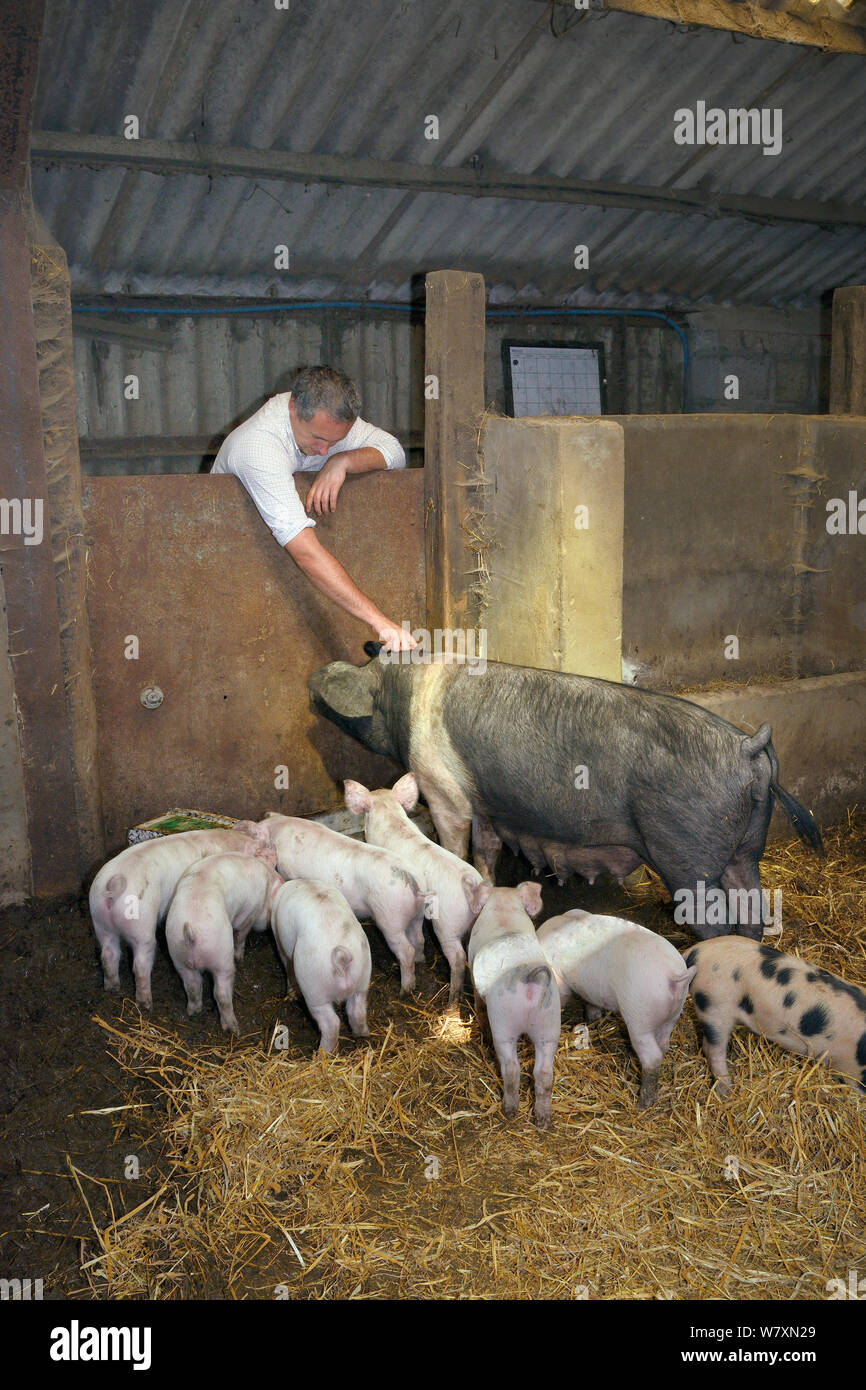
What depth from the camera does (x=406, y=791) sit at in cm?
412

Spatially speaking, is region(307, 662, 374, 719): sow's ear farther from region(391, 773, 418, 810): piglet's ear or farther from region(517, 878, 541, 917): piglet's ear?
region(517, 878, 541, 917): piglet's ear

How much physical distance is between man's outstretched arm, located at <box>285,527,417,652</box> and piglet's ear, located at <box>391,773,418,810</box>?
21.5 inches

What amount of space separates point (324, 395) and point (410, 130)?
8.86 ft

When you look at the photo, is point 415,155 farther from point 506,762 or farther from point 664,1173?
point 664,1173

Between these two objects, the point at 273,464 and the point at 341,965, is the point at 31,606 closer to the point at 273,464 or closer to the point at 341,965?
the point at 273,464

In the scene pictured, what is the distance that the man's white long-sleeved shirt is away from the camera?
439 cm

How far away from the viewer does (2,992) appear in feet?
12.0

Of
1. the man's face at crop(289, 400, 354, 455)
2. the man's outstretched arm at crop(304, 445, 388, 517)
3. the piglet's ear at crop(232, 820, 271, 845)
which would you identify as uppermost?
the man's face at crop(289, 400, 354, 455)

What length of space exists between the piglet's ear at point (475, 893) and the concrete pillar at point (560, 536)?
4.01 ft

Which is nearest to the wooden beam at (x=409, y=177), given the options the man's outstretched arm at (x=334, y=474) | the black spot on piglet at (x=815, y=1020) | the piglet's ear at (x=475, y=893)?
the man's outstretched arm at (x=334, y=474)

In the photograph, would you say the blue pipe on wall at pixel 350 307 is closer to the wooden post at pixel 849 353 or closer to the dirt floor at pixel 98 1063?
the wooden post at pixel 849 353

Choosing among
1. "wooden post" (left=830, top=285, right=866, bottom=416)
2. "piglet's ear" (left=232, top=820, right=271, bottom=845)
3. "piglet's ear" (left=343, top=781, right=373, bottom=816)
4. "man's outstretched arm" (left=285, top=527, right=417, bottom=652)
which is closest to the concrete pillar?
"man's outstretched arm" (left=285, top=527, right=417, bottom=652)
